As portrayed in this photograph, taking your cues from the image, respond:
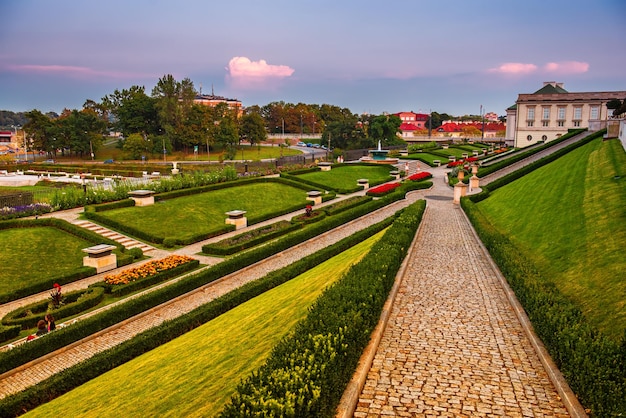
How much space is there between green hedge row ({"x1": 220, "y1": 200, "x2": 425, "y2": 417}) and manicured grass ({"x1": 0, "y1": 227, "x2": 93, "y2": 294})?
14540mm

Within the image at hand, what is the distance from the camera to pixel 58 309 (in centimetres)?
1555

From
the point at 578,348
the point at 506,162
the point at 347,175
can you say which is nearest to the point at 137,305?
the point at 578,348

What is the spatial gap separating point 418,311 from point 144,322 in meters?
9.96

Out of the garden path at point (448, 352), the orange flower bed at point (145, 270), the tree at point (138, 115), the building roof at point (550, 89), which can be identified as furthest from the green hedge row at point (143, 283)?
the building roof at point (550, 89)

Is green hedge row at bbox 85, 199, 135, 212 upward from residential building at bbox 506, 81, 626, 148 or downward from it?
downward

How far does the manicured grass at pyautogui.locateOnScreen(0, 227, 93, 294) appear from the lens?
61.5 feet

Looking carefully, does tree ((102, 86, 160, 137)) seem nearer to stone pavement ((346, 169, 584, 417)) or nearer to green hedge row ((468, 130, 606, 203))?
green hedge row ((468, 130, 606, 203))

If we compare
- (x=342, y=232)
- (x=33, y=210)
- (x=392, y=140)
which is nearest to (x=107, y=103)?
(x=392, y=140)

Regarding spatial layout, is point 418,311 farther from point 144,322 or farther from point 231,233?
point 231,233

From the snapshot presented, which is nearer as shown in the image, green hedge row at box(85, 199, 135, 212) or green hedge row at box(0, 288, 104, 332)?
green hedge row at box(0, 288, 104, 332)

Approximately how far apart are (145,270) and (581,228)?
1834cm

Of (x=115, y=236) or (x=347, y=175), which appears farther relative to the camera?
(x=347, y=175)

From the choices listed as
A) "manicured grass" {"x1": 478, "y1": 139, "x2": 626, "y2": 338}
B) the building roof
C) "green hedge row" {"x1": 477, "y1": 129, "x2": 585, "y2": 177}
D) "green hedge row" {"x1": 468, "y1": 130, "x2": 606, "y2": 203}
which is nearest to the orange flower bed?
"manicured grass" {"x1": 478, "y1": 139, "x2": 626, "y2": 338}

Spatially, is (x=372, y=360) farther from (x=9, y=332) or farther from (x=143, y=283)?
(x=143, y=283)
